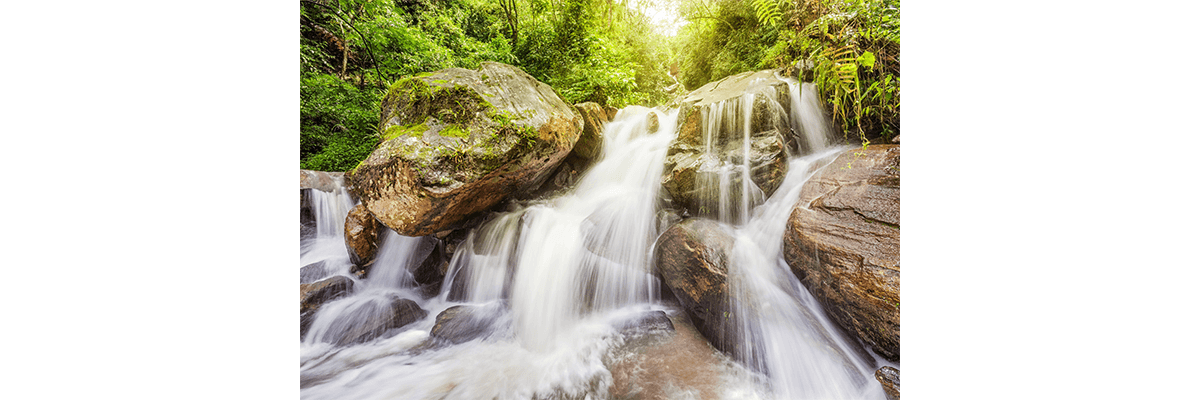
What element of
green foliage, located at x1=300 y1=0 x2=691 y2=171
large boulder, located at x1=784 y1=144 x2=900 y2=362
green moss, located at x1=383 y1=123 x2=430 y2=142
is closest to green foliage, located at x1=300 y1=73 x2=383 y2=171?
green foliage, located at x1=300 y1=0 x2=691 y2=171

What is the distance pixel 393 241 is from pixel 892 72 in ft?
12.9

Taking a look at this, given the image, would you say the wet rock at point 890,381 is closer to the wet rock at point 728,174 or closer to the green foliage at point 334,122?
the wet rock at point 728,174

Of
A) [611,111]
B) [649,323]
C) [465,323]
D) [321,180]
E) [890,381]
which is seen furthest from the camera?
[611,111]

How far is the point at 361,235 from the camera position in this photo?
8.73 feet

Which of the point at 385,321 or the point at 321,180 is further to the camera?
the point at 321,180

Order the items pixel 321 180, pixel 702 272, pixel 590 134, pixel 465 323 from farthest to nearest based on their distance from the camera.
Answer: pixel 590 134
pixel 321 180
pixel 465 323
pixel 702 272

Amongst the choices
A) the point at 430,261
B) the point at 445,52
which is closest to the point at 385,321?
the point at 430,261

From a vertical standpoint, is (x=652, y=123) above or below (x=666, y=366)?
above

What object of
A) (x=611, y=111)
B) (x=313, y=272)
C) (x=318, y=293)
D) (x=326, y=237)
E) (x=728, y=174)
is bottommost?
(x=318, y=293)

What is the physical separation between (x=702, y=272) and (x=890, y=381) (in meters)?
0.95

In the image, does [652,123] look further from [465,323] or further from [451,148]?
[465,323]

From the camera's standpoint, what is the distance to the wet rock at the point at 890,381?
1.37m

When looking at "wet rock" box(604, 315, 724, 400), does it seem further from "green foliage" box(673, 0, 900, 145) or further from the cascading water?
the cascading water

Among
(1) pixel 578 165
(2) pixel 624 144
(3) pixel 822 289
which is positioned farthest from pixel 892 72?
(1) pixel 578 165
